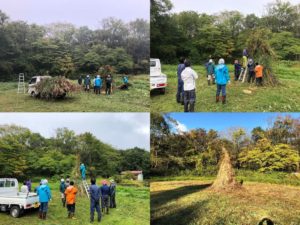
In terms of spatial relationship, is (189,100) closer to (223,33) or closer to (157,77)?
(157,77)

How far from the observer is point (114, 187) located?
12.7m

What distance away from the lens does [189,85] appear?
12.0 meters

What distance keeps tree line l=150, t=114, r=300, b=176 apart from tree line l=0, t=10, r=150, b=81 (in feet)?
7.55

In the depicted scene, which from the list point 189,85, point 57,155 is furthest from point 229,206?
point 57,155

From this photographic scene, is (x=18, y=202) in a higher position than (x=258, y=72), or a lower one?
lower

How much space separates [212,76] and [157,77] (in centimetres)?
165

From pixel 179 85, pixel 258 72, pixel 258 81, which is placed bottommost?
pixel 179 85

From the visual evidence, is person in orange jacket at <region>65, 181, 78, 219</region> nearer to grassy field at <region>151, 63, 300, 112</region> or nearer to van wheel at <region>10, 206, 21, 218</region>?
van wheel at <region>10, 206, 21, 218</region>

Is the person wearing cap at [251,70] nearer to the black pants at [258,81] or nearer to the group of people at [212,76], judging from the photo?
the group of people at [212,76]

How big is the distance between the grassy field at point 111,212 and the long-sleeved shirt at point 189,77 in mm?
3435

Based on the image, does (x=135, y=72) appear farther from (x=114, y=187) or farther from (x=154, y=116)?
(x=114, y=187)

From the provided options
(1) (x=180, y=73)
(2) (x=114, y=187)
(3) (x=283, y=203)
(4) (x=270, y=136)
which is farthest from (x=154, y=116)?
(3) (x=283, y=203)

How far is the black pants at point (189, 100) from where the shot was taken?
Answer: 1214 cm

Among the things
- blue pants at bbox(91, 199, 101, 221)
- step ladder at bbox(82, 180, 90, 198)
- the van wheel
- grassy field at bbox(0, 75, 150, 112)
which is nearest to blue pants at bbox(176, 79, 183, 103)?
grassy field at bbox(0, 75, 150, 112)
